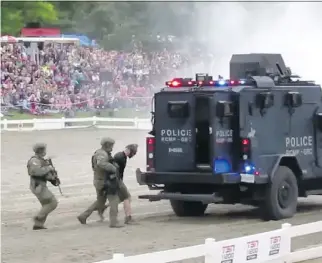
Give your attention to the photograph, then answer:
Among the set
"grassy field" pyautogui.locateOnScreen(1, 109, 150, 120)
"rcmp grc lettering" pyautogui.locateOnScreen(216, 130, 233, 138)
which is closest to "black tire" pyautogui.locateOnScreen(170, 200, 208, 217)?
"rcmp grc lettering" pyautogui.locateOnScreen(216, 130, 233, 138)

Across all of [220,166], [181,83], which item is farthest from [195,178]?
[181,83]

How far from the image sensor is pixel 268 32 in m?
24.1

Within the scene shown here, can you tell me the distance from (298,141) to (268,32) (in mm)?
9751

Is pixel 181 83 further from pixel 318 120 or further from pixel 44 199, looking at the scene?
pixel 44 199

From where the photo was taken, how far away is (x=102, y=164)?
45.2ft

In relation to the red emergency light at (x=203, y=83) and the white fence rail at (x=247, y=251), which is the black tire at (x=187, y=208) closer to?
the red emergency light at (x=203, y=83)

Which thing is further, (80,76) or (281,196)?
(80,76)

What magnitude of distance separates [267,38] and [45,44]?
16.0 metres

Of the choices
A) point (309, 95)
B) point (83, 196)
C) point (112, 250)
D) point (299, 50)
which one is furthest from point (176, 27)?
point (112, 250)

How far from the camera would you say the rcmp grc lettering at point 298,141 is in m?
14.6

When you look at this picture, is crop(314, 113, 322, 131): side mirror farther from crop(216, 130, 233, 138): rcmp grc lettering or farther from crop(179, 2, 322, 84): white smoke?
crop(179, 2, 322, 84): white smoke

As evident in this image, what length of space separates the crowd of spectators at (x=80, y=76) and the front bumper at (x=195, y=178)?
20.0m

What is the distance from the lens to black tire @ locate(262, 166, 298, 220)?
1420 cm

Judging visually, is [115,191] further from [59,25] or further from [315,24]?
[59,25]
